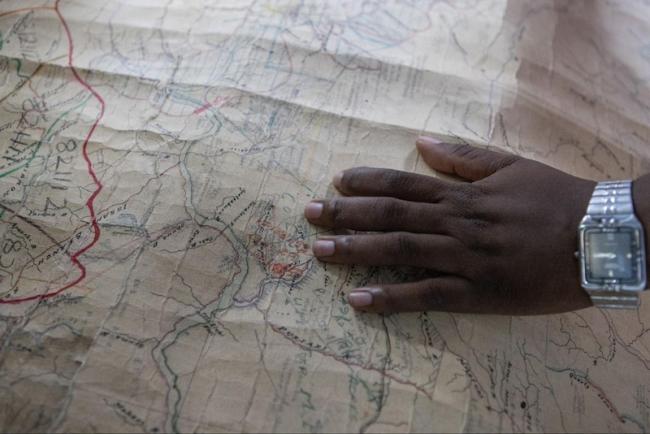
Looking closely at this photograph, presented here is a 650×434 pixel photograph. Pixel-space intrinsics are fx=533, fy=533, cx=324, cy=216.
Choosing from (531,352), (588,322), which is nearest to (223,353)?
(531,352)

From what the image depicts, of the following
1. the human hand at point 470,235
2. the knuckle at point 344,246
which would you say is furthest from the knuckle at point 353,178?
the knuckle at point 344,246

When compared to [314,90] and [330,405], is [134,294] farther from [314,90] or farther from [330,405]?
[314,90]

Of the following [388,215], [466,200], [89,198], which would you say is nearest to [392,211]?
[388,215]

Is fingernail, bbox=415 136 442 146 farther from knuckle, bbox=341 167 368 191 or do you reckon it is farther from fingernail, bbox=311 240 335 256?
fingernail, bbox=311 240 335 256

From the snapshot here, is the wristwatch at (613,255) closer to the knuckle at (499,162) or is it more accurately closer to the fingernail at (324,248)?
the knuckle at (499,162)

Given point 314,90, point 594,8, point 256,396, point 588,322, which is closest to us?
point 256,396

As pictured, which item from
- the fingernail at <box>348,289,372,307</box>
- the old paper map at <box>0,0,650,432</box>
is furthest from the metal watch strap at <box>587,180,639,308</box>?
the fingernail at <box>348,289,372,307</box>
